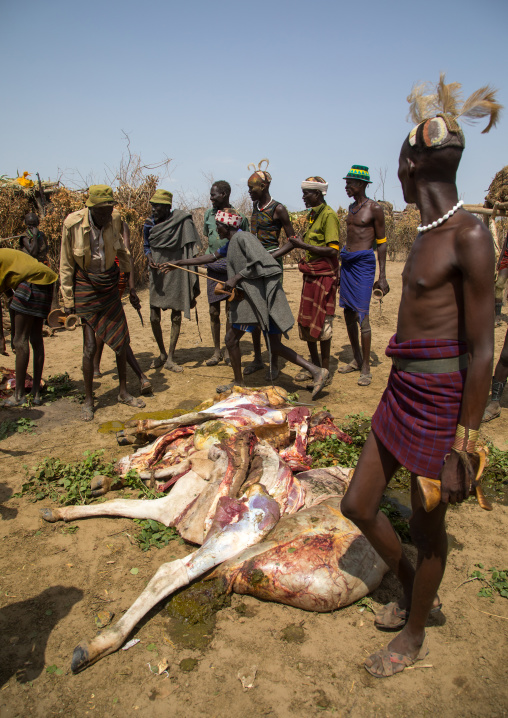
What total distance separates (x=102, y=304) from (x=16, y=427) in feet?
4.37

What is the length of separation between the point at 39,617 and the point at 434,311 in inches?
87.7

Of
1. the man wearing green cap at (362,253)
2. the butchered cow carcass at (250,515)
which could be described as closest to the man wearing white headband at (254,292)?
the man wearing green cap at (362,253)

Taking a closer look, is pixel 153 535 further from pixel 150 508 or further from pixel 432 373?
pixel 432 373

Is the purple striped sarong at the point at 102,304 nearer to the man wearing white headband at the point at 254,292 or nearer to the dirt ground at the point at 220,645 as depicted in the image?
the man wearing white headband at the point at 254,292

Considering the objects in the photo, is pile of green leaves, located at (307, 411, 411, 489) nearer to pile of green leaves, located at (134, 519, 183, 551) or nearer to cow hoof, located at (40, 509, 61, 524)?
pile of green leaves, located at (134, 519, 183, 551)

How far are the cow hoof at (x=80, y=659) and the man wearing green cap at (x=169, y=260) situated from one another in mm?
4020

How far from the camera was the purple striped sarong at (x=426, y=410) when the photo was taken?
172 cm

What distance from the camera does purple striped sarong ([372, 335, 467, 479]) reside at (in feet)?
5.63

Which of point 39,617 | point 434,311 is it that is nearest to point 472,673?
point 434,311

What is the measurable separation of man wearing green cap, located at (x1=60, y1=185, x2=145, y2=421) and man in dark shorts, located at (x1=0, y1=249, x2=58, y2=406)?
10.9 inches

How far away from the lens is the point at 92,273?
4.57m

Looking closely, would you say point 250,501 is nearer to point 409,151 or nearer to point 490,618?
point 490,618

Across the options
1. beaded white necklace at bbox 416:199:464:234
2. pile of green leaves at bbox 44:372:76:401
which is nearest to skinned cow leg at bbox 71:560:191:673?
beaded white necklace at bbox 416:199:464:234

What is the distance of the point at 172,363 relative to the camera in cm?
602
